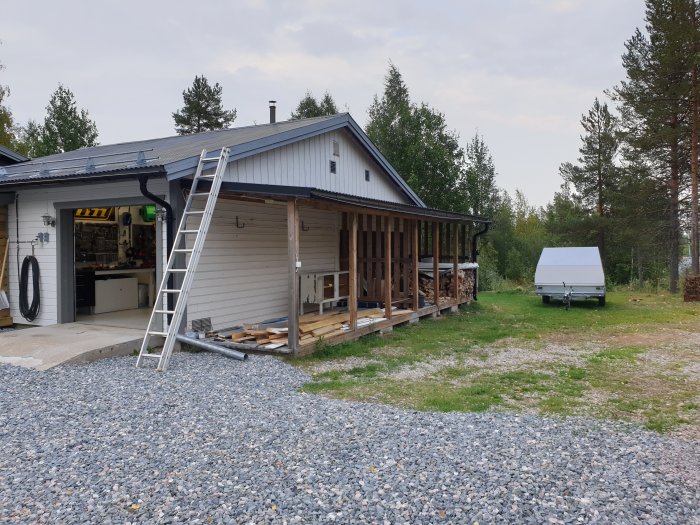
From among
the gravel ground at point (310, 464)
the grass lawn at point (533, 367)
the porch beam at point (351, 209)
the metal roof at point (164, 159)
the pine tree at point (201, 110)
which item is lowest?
the grass lawn at point (533, 367)

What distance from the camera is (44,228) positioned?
8648mm

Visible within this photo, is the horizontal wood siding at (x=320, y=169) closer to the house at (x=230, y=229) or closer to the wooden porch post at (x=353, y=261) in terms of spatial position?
the house at (x=230, y=229)

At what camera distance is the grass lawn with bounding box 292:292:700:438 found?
520 centimetres

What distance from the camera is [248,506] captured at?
2986 millimetres

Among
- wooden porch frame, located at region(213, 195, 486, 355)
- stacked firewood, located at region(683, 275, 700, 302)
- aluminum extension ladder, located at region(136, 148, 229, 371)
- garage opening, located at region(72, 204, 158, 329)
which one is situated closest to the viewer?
aluminum extension ladder, located at region(136, 148, 229, 371)

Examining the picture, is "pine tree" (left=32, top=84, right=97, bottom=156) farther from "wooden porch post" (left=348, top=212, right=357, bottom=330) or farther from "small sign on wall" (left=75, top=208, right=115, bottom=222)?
"wooden porch post" (left=348, top=212, right=357, bottom=330)

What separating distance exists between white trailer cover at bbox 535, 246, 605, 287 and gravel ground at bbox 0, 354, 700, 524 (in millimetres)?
10063

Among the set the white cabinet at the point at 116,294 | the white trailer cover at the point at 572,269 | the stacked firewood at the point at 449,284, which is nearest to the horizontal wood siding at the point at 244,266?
Answer: the white cabinet at the point at 116,294

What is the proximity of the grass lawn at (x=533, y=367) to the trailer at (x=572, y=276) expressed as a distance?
5.33ft

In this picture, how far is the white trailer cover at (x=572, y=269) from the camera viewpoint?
1362cm

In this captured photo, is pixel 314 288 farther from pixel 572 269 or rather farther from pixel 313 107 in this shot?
pixel 313 107

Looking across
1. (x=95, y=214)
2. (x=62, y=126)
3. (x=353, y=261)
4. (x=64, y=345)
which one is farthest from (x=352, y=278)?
(x=62, y=126)

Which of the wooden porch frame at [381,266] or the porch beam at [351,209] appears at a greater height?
the porch beam at [351,209]

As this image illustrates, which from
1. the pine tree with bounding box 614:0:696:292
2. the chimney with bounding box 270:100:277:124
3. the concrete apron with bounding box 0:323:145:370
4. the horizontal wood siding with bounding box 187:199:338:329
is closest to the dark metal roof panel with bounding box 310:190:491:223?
the horizontal wood siding with bounding box 187:199:338:329
